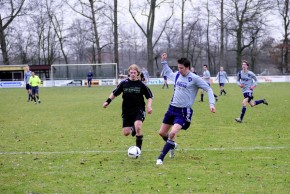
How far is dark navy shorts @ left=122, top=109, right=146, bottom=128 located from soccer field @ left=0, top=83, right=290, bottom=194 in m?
0.66

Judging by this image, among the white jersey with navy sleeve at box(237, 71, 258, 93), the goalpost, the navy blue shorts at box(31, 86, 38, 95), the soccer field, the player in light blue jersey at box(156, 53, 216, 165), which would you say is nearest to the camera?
the soccer field

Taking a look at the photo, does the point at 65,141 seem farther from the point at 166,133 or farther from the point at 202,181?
the point at 202,181

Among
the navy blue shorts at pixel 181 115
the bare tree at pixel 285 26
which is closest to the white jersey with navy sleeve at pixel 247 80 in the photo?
the navy blue shorts at pixel 181 115

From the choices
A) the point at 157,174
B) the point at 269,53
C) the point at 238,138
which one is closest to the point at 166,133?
the point at 157,174

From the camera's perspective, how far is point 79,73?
44.9 metres

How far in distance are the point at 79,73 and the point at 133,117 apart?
38.0m

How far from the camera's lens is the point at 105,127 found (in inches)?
464

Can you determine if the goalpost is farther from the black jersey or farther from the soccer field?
the black jersey

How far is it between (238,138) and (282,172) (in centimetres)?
319

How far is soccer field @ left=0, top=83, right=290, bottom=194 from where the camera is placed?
223 inches

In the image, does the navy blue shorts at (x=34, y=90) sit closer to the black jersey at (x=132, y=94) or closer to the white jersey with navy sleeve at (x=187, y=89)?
the black jersey at (x=132, y=94)

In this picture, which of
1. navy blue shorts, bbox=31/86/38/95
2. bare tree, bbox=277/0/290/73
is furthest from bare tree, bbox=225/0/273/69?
navy blue shorts, bbox=31/86/38/95

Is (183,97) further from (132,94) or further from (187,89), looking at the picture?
(132,94)

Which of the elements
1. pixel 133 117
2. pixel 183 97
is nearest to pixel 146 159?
→ pixel 133 117
